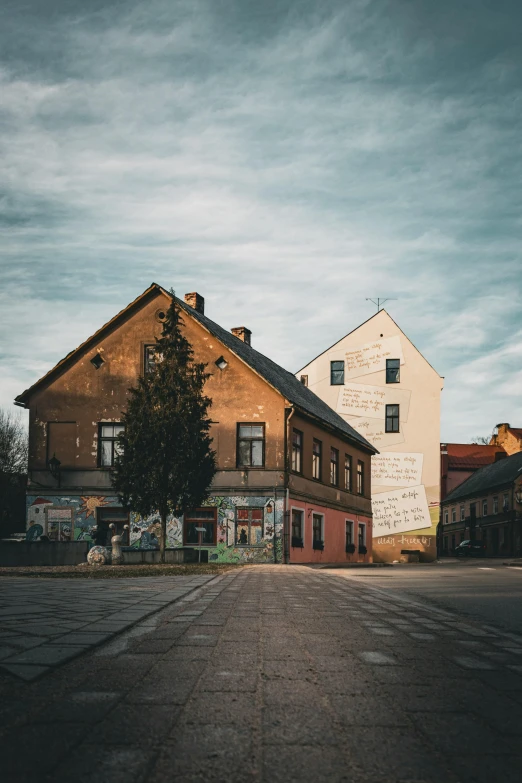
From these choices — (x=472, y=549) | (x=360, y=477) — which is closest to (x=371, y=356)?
(x=360, y=477)

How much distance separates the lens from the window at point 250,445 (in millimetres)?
30641

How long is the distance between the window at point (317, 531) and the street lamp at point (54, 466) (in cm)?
1047

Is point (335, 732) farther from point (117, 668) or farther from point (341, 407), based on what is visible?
point (341, 407)

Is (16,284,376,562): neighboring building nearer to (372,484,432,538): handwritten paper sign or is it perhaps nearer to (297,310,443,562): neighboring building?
(372,484,432,538): handwritten paper sign

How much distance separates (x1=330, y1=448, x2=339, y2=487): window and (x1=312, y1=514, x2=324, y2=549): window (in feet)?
8.30

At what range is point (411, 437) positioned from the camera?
4481cm

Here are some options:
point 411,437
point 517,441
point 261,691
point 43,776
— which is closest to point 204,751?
point 43,776

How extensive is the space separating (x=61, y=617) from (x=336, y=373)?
1584 inches

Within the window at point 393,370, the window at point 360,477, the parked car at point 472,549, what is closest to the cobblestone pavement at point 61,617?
the window at point 360,477

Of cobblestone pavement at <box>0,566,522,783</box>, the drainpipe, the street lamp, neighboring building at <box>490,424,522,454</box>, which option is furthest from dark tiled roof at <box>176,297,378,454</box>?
neighboring building at <box>490,424,522,454</box>

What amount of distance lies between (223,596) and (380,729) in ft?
22.0

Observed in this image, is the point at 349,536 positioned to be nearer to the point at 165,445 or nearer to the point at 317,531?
the point at 317,531

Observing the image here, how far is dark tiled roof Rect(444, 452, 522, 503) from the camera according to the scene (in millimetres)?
63625

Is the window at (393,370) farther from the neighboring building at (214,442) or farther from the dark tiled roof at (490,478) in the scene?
the dark tiled roof at (490,478)
